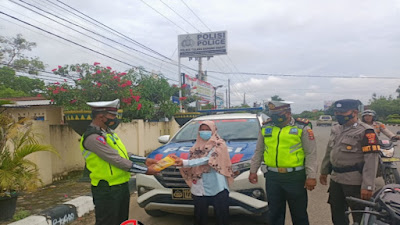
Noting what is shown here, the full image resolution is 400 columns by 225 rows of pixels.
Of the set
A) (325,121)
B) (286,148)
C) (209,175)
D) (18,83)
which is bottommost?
(325,121)

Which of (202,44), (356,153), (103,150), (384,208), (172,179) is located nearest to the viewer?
(384,208)

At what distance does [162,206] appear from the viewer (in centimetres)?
388

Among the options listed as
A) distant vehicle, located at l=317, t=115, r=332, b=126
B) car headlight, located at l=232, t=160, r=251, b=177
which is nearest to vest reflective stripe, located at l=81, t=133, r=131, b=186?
car headlight, located at l=232, t=160, r=251, b=177

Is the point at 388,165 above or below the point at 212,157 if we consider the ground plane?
below

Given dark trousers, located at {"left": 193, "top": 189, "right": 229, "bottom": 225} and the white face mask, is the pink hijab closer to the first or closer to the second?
the white face mask

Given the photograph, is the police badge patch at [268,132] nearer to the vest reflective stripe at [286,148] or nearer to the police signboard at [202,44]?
the vest reflective stripe at [286,148]

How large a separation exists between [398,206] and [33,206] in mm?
4910

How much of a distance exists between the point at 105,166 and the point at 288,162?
1771mm

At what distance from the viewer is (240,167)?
12.4 ft

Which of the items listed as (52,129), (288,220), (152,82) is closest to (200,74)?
(152,82)

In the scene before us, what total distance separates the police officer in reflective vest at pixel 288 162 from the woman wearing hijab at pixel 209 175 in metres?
0.48

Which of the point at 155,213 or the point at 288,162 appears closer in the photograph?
the point at 288,162

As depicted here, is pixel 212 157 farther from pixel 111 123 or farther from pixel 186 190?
pixel 111 123

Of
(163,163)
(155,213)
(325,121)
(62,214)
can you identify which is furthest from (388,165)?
Answer: (325,121)
